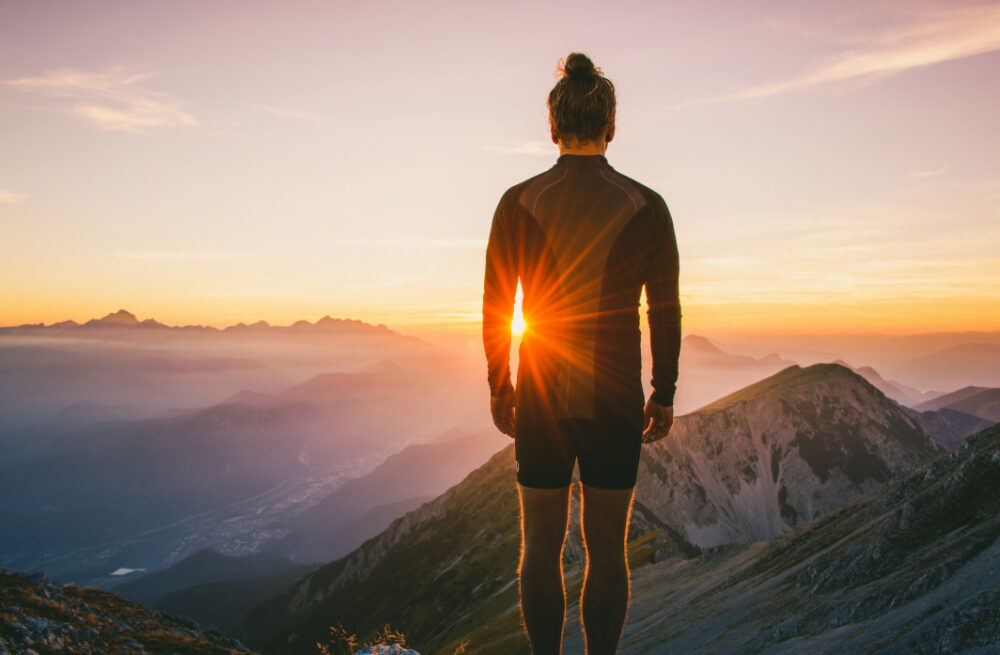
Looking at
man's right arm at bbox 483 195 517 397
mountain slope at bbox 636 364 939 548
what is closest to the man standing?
man's right arm at bbox 483 195 517 397

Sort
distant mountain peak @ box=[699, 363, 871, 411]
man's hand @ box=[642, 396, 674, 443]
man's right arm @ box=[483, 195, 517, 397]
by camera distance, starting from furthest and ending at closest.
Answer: distant mountain peak @ box=[699, 363, 871, 411] → man's hand @ box=[642, 396, 674, 443] → man's right arm @ box=[483, 195, 517, 397]

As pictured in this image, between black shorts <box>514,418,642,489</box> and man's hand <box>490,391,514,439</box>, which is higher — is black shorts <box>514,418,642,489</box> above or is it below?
below

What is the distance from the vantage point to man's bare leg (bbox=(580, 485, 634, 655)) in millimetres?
4301

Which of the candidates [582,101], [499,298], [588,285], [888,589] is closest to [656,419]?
[588,285]

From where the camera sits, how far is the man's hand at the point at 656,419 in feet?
15.6

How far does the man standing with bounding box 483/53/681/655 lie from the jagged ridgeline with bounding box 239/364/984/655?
8424 centimetres

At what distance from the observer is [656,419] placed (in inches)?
191

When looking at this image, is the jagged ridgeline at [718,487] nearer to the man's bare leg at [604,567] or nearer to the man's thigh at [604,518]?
the man's bare leg at [604,567]

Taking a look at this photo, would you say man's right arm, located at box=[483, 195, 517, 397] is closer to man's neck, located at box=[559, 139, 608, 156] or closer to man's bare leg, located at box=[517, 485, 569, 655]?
man's neck, located at box=[559, 139, 608, 156]

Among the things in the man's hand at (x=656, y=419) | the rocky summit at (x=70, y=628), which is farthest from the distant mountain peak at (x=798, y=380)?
the man's hand at (x=656, y=419)

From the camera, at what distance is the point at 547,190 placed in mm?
4434

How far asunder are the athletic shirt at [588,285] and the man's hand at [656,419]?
0.61 feet

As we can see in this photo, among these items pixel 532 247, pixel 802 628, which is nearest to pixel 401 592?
pixel 802 628

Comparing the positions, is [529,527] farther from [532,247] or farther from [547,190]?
[547,190]
